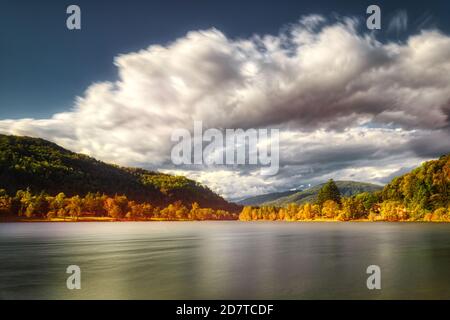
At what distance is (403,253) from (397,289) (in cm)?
2944

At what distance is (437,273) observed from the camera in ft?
127

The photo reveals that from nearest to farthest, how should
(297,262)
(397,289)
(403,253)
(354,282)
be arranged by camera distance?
(397,289), (354,282), (297,262), (403,253)
